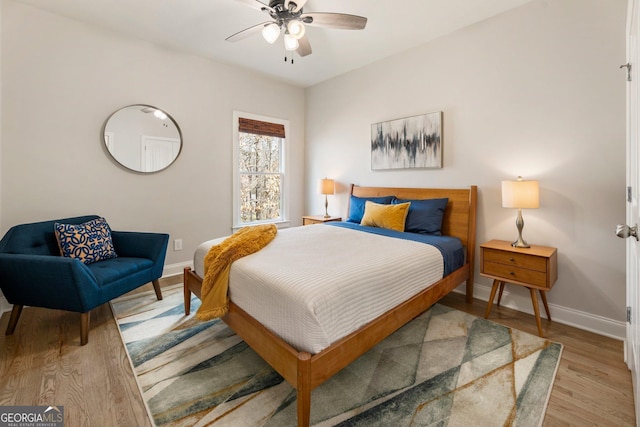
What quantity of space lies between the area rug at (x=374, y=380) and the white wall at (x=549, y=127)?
78 cm

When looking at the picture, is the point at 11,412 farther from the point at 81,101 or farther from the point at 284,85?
the point at 284,85

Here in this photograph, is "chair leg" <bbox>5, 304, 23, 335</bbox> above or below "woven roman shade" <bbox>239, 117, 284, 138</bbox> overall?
below

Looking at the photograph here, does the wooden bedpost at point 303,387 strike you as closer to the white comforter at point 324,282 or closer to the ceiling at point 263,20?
the white comforter at point 324,282

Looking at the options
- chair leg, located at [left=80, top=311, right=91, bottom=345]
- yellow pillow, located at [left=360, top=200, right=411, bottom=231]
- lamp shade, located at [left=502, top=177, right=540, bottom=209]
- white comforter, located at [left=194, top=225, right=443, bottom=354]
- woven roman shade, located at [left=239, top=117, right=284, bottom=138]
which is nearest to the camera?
white comforter, located at [left=194, top=225, right=443, bottom=354]

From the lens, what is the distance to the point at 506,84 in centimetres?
267

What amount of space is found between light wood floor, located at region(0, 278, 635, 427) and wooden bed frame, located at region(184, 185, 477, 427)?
0.60m

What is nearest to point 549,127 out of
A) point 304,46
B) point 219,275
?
point 304,46

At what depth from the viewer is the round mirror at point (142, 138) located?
311 cm

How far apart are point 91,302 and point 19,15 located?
270 cm

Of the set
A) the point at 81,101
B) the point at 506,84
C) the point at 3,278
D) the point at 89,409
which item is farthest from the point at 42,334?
the point at 506,84

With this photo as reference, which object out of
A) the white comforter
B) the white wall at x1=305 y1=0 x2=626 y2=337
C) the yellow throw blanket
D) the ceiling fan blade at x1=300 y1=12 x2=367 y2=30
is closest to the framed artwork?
the white wall at x1=305 y1=0 x2=626 y2=337

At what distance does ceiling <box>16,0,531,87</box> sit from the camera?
8.43 ft

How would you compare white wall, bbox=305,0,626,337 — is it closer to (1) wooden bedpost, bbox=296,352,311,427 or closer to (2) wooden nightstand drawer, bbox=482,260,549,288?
(2) wooden nightstand drawer, bbox=482,260,549,288

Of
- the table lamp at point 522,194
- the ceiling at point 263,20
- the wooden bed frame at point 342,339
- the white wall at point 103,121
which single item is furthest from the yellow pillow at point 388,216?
the white wall at point 103,121
